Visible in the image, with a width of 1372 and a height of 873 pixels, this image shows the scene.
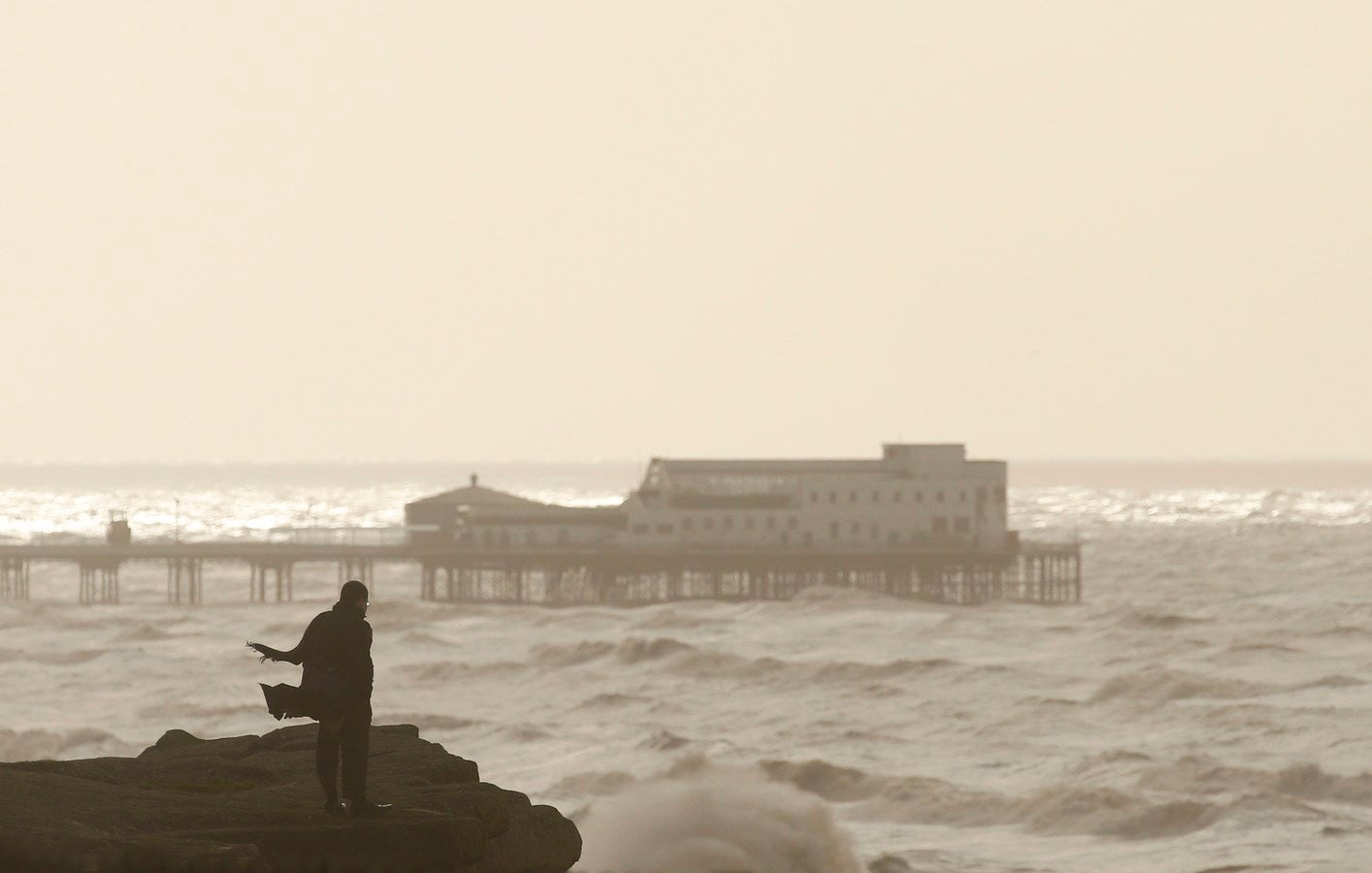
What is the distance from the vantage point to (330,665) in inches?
666

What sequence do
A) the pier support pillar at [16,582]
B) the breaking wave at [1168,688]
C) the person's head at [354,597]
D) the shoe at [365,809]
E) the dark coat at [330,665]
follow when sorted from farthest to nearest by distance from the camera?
the pier support pillar at [16,582], the breaking wave at [1168,688], the shoe at [365,809], the person's head at [354,597], the dark coat at [330,665]

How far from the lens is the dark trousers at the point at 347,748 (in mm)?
17062

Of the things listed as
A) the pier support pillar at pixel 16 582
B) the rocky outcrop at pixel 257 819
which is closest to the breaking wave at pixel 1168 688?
the rocky outcrop at pixel 257 819

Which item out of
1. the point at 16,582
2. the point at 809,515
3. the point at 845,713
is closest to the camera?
the point at 845,713

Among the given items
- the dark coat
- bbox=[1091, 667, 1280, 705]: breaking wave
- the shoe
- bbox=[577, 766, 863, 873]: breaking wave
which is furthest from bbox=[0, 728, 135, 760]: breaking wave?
the dark coat

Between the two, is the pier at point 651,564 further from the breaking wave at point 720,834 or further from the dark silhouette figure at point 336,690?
the dark silhouette figure at point 336,690

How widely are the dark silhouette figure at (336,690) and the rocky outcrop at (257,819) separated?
1.40 ft

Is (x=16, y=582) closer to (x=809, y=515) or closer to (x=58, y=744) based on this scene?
(x=809, y=515)

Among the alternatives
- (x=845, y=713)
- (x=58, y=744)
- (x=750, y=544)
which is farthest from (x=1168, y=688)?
(x=750, y=544)

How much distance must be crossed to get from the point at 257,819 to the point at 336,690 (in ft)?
4.41

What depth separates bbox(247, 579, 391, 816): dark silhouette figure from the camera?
659 inches

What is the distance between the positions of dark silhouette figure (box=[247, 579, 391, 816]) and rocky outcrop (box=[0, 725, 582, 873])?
426 millimetres

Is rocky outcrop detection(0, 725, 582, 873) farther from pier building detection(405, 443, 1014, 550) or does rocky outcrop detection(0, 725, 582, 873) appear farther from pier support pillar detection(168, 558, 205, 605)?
pier support pillar detection(168, 558, 205, 605)

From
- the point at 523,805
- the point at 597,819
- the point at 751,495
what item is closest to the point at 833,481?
the point at 751,495
